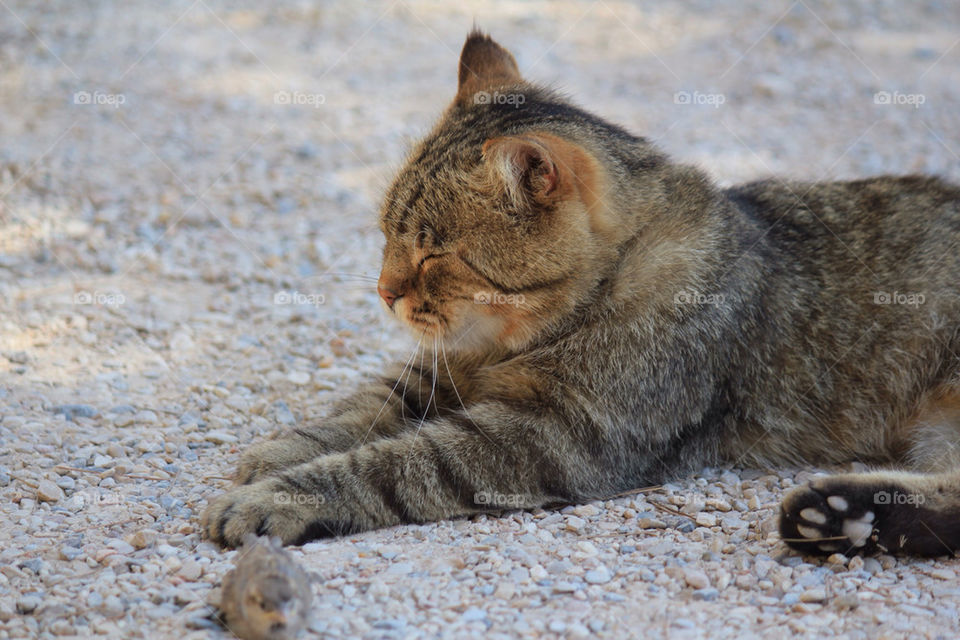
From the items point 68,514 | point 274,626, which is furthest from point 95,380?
point 274,626

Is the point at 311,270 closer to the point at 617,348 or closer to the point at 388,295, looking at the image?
the point at 388,295

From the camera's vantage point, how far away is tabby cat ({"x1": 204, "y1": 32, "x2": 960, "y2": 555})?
3248 millimetres

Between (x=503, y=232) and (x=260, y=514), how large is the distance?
1.32 m

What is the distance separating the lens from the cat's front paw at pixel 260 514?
120 inches

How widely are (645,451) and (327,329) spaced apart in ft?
7.35

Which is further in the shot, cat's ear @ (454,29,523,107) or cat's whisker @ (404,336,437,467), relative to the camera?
cat's ear @ (454,29,523,107)
